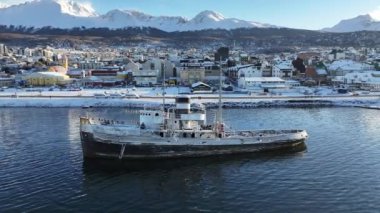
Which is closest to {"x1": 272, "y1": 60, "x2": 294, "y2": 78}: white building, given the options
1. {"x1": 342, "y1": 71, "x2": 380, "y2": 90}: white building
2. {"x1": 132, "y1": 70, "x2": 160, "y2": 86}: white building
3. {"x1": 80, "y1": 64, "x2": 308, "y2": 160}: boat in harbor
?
{"x1": 342, "y1": 71, "x2": 380, "y2": 90}: white building

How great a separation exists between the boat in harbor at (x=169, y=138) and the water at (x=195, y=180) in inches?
35.1

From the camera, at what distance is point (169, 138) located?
2503 cm

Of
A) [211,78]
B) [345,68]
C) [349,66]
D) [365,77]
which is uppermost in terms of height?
[349,66]

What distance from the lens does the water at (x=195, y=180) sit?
695 inches

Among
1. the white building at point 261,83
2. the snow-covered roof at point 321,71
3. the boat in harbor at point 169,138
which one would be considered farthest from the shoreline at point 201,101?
the boat in harbor at point 169,138

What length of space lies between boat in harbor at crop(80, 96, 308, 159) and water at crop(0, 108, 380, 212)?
89cm

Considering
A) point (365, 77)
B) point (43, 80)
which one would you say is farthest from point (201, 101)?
point (43, 80)

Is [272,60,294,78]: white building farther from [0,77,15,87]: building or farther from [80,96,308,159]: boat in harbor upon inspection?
[80,96,308,159]: boat in harbor

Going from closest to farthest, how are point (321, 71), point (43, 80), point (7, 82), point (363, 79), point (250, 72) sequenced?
point (363, 79)
point (43, 80)
point (7, 82)
point (250, 72)
point (321, 71)

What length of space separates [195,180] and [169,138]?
173 inches

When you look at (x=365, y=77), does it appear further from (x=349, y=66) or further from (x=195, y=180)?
(x=195, y=180)

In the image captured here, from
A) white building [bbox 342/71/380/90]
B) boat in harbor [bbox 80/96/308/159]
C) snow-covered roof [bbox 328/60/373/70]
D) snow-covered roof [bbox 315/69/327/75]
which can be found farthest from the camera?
snow-covered roof [bbox 328/60/373/70]

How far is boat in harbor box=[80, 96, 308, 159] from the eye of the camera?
80.9ft

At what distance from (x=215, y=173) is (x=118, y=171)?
4669mm
